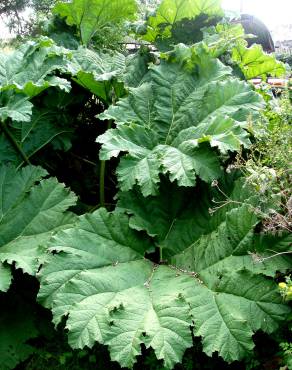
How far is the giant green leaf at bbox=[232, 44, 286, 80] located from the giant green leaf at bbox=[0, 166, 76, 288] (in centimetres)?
151

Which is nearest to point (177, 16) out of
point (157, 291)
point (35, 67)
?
point (35, 67)

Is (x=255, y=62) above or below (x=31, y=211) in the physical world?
above

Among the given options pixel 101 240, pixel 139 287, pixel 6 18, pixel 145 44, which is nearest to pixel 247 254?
pixel 139 287

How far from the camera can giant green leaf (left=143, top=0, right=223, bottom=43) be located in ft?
10.8

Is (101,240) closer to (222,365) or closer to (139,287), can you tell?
(139,287)

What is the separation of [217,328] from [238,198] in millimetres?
718

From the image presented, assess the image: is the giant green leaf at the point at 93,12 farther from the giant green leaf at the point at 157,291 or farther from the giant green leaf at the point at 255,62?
the giant green leaf at the point at 157,291

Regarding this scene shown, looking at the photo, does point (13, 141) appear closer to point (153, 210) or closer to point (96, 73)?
point (96, 73)

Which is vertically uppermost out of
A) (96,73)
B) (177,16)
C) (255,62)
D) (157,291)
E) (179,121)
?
(177,16)

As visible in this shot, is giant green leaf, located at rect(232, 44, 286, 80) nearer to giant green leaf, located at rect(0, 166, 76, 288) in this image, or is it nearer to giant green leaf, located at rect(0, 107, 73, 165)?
giant green leaf, located at rect(0, 107, 73, 165)

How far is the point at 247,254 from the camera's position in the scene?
223cm

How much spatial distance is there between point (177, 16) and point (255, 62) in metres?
0.66

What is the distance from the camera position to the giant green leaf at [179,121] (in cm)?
243

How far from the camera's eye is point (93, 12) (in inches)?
140
